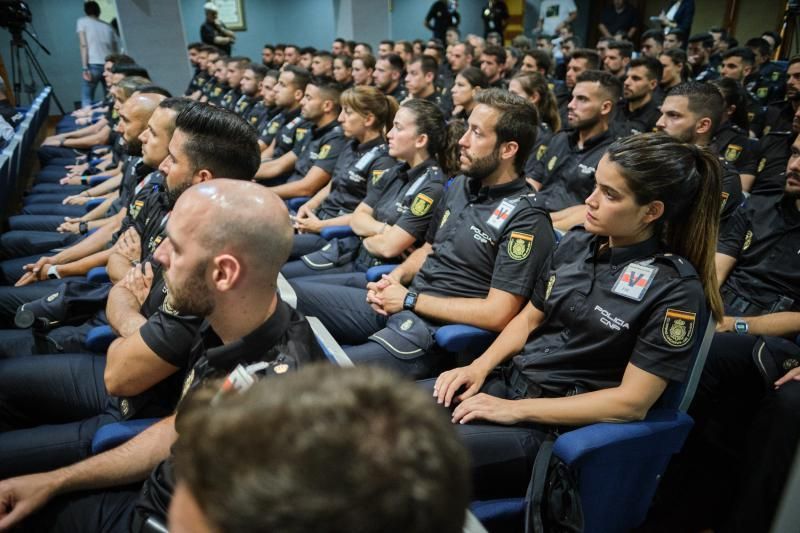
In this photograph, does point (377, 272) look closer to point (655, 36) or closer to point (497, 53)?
point (497, 53)

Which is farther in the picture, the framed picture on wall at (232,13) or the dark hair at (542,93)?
the framed picture on wall at (232,13)

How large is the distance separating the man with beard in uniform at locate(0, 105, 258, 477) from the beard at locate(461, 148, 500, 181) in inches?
35.4

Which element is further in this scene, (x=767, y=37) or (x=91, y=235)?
(x=767, y=37)

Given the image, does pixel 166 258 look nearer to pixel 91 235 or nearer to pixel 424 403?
pixel 424 403

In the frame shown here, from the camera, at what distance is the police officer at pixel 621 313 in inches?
52.5

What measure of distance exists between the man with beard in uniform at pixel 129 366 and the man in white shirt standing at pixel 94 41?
709cm

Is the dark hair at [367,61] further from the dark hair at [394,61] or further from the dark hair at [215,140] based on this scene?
the dark hair at [215,140]

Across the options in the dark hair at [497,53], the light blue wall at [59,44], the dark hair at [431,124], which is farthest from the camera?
the light blue wall at [59,44]

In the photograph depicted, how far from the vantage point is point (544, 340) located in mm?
1640

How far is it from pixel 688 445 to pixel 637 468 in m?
0.93

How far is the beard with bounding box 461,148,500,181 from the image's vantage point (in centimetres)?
207

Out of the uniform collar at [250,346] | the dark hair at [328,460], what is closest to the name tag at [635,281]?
the uniform collar at [250,346]

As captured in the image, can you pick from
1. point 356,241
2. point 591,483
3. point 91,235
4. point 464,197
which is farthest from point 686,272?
point 91,235

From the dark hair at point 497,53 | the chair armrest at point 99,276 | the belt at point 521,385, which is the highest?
the dark hair at point 497,53
